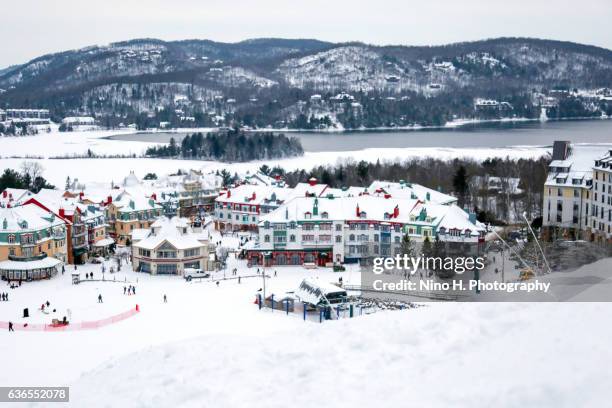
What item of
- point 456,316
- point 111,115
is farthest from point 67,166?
point 111,115

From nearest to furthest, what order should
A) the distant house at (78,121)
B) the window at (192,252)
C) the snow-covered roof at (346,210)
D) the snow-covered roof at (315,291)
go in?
the snow-covered roof at (315,291) < the window at (192,252) < the snow-covered roof at (346,210) < the distant house at (78,121)

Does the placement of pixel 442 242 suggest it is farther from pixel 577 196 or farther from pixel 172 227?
pixel 172 227

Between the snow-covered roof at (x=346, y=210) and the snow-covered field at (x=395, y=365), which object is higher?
the snow-covered field at (x=395, y=365)

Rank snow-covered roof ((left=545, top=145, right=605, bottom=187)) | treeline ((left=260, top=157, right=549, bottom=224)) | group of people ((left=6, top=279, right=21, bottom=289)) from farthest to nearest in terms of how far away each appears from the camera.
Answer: treeline ((left=260, top=157, right=549, bottom=224)) < snow-covered roof ((left=545, top=145, right=605, bottom=187)) < group of people ((left=6, top=279, right=21, bottom=289))

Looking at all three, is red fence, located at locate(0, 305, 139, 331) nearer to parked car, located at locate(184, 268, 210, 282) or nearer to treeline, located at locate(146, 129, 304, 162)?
parked car, located at locate(184, 268, 210, 282)

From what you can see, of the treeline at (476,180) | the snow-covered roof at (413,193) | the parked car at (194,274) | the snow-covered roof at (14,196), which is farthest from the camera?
the treeline at (476,180)

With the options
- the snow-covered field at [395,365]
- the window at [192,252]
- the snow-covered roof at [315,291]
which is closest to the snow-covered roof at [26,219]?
the window at [192,252]

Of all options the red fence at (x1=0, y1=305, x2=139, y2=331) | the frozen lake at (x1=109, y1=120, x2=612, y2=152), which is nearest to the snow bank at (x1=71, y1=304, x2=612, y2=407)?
the red fence at (x1=0, y1=305, x2=139, y2=331)

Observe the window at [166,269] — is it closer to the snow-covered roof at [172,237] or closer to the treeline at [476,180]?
the snow-covered roof at [172,237]
